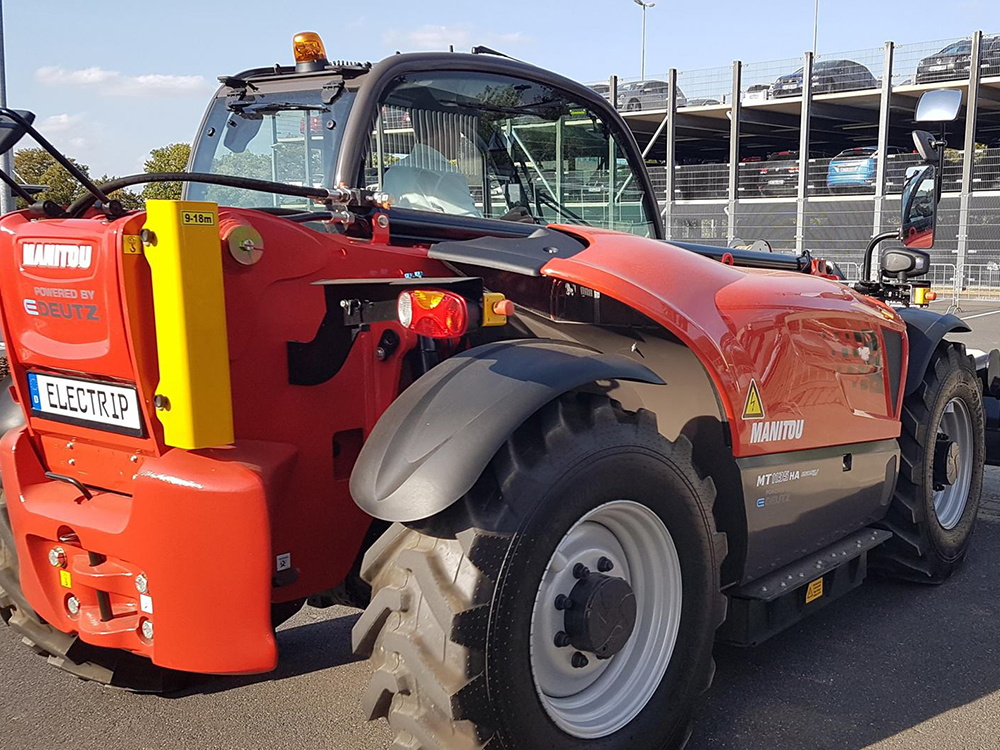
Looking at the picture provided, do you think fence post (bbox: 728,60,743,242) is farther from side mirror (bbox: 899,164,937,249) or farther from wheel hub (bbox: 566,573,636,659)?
wheel hub (bbox: 566,573,636,659)

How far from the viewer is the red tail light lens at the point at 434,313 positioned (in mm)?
2547

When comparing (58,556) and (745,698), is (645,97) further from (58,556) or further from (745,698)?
(58,556)

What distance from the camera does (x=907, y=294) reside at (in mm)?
5121

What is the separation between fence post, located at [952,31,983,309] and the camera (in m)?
26.2

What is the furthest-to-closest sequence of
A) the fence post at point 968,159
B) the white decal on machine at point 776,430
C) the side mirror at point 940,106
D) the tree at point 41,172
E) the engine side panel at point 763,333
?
the fence post at point 968,159
the tree at point 41,172
the side mirror at point 940,106
the white decal on machine at point 776,430
the engine side panel at point 763,333

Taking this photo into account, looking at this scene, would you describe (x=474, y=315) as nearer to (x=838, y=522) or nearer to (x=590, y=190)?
(x=590, y=190)

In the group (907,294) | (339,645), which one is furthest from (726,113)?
(339,645)

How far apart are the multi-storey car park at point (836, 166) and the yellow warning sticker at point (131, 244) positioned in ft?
68.2

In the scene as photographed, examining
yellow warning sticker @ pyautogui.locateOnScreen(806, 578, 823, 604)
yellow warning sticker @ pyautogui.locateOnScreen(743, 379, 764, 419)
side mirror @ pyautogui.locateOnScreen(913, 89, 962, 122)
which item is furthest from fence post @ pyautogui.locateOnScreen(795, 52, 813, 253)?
yellow warning sticker @ pyautogui.locateOnScreen(743, 379, 764, 419)

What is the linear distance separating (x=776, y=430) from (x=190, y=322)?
2.06m

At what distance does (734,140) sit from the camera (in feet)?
105

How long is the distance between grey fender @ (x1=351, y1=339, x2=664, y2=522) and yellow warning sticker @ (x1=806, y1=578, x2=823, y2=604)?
1.57 m

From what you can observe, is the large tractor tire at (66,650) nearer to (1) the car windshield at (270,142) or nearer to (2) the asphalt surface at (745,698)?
(2) the asphalt surface at (745,698)

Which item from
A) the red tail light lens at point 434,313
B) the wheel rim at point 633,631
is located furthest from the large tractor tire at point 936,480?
the red tail light lens at point 434,313
